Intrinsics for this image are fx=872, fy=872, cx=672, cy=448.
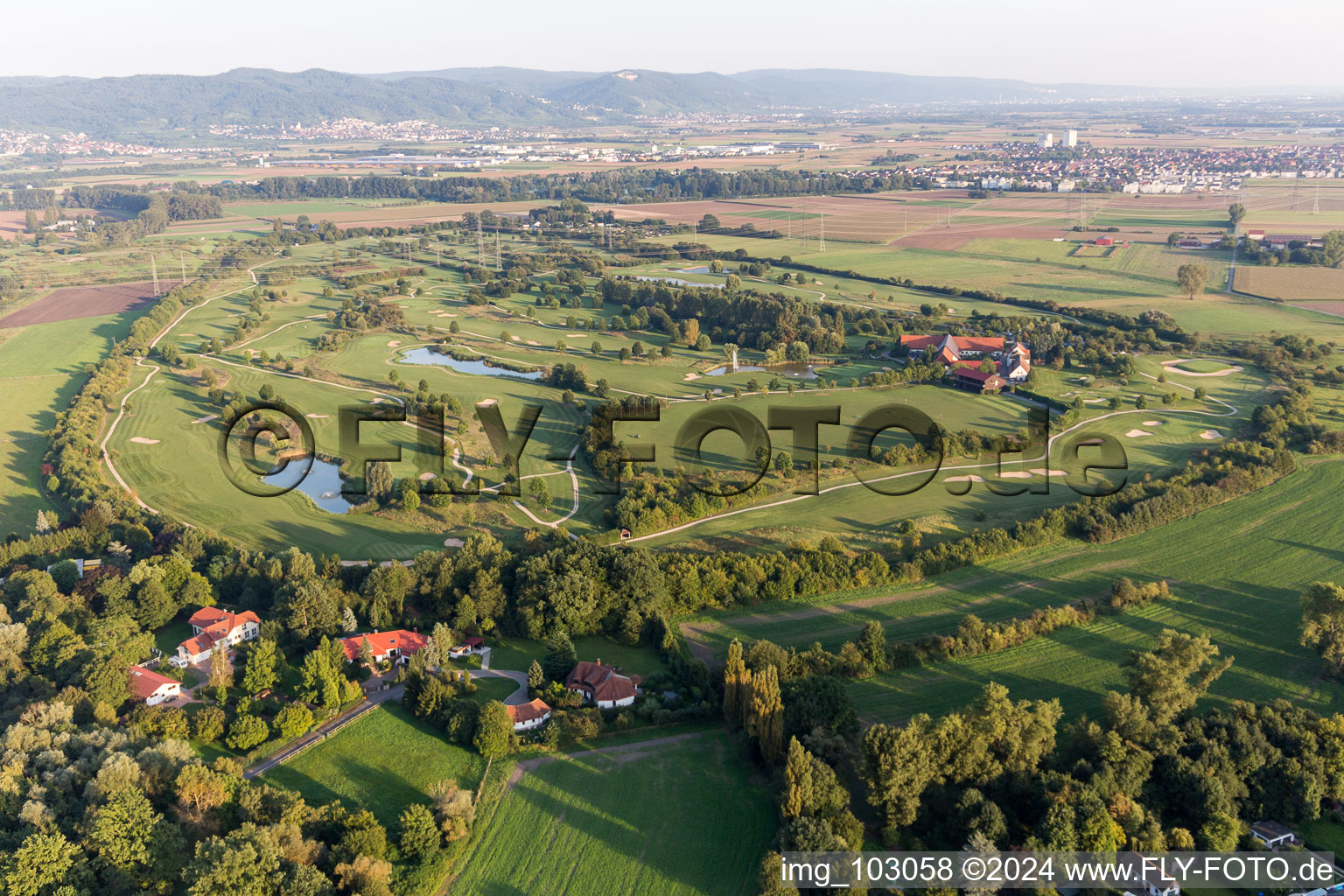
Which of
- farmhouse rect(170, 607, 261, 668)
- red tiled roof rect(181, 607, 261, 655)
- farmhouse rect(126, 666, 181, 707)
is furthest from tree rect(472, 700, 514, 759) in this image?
red tiled roof rect(181, 607, 261, 655)

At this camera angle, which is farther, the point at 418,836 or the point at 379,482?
the point at 379,482

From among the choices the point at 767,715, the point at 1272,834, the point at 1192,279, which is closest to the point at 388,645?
the point at 767,715

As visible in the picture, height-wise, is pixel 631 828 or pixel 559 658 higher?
pixel 559 658

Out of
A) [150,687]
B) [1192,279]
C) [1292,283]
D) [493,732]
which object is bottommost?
[493,732]

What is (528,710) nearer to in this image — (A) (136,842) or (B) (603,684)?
(B) (603,684)

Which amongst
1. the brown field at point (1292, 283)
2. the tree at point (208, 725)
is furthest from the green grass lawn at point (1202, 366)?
the tree at point (208, 725)

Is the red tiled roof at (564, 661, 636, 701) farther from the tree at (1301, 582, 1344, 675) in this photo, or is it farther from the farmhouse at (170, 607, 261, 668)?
the tree at (1301, 582, 1344, 675)

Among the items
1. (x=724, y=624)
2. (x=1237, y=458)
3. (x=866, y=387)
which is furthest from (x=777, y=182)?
(x=724, y=624)
